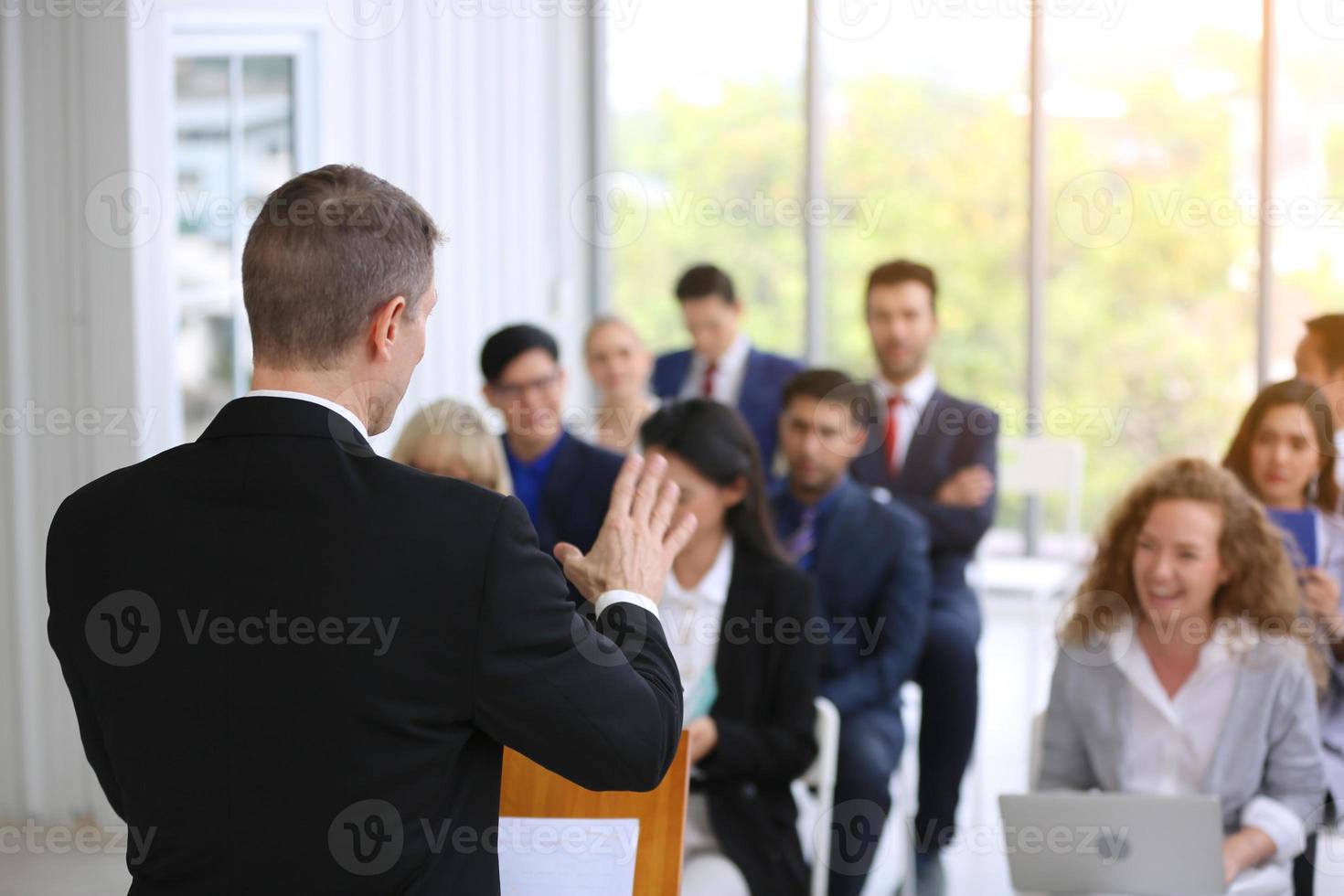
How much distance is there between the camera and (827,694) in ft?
11.3

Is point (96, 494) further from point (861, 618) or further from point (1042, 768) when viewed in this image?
point (861, 618)

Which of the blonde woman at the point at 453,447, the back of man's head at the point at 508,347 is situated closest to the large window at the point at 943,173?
the back of man's head at the point at 508,347

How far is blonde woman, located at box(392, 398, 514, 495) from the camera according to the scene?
3.26m

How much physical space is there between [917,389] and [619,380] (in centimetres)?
98

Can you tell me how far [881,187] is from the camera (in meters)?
6.87

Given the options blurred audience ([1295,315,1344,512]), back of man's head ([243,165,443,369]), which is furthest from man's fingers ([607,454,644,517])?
blurred audience ([1295,315,1344,512])

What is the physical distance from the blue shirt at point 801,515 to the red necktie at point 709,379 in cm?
Result: 164

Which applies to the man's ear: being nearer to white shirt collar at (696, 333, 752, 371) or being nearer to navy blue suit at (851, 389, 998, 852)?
navy blue suit at (851, 389, 998, 852)

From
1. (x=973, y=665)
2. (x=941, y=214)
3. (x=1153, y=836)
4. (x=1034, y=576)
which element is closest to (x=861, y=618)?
(x=973, y=665)

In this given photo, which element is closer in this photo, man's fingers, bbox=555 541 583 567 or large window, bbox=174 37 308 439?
man's fingers, bbox=555 541 583 567

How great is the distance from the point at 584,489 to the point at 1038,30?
3895 millimetres

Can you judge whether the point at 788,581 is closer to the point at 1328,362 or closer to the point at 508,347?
the point at 508,347

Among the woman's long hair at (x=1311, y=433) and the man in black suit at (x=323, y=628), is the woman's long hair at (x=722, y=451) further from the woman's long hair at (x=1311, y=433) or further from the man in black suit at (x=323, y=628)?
the man in black suit at (x=323, y=628)

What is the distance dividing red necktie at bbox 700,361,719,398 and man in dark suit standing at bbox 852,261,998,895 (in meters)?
0.93
